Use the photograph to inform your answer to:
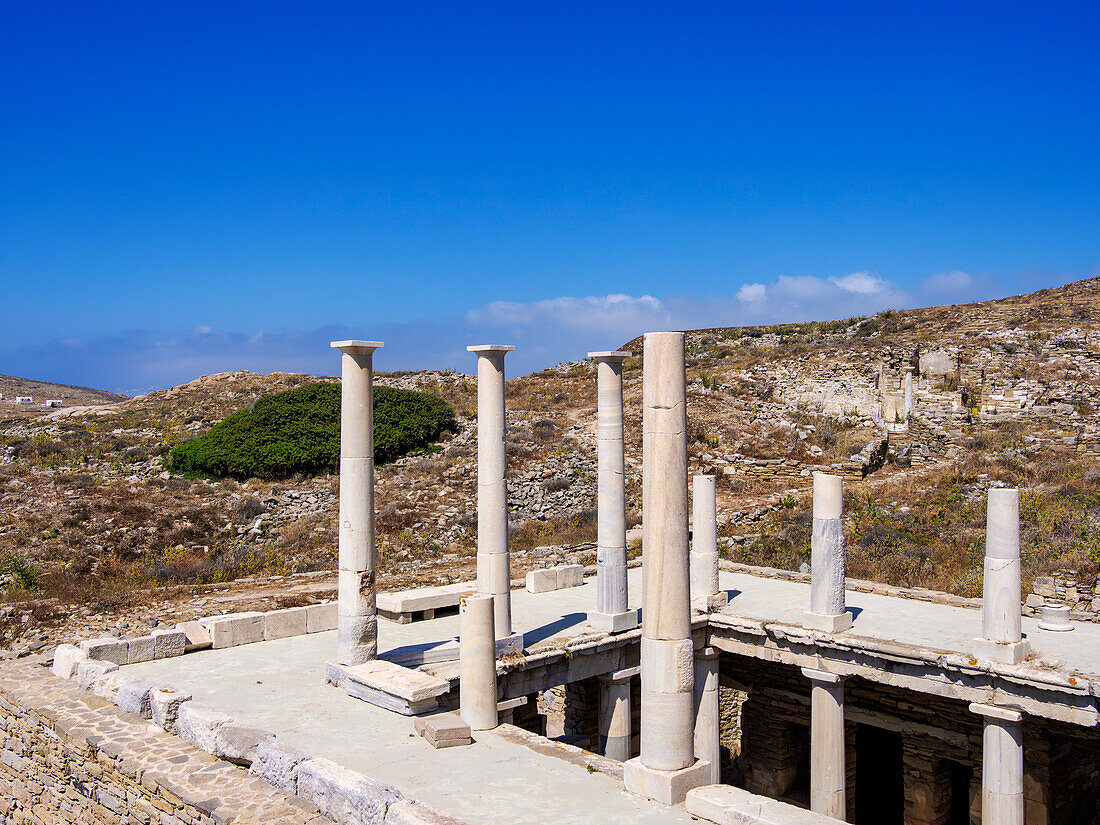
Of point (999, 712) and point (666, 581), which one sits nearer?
point (666, 581)

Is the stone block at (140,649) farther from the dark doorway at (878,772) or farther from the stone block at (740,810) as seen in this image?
the dark doorway at (878,772)

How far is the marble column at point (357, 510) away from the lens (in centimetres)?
1055

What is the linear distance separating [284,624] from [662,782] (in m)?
7.79

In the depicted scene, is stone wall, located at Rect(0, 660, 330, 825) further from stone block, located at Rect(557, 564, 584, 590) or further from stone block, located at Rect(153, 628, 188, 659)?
stone block, located at Rect(557, 564, 584, 590)

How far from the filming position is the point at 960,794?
1330 centimetres

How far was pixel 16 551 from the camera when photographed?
18.9m

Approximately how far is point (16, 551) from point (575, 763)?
1602 centimetres

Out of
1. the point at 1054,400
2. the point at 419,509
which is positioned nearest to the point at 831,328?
the point at 1054,400

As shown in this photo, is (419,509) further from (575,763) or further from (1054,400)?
(1054,400)

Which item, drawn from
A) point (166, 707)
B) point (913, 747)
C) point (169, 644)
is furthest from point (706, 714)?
point (169, 644)

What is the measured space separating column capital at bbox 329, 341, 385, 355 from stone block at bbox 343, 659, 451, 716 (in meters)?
3.93

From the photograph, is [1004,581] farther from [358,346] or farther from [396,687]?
[358,346]

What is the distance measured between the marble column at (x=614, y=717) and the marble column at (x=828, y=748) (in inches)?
100

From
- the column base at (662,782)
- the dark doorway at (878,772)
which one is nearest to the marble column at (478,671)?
the column base at (662,782)
